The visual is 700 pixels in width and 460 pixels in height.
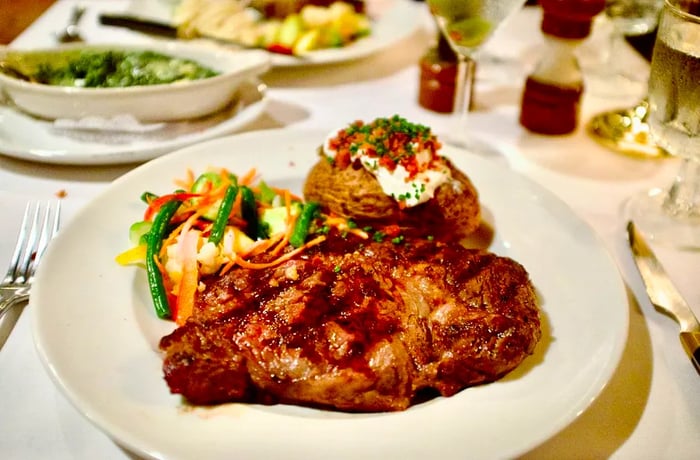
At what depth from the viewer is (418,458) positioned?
4.90 feet

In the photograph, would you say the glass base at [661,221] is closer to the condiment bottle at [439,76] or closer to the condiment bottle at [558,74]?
the condiment bottle at [558,74]

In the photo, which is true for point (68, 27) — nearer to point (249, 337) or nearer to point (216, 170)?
point (216, 170)

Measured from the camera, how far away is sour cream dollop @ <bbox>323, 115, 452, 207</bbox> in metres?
2.45

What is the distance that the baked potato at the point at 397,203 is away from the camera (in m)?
2.48

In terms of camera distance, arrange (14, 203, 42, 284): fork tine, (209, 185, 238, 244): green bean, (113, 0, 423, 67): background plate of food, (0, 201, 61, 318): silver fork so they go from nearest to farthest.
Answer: (0, 201, 61, 318): silver fork < (14, 203, 42, 284): fork tine < (209, 185, 238, 244): green bean < (113, 0, 423, 67): background plate of food

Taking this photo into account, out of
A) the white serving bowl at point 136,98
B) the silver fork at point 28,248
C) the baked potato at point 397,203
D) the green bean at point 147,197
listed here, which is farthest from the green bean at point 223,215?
the white serving bowl at point 136,98

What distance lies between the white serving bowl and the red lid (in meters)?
1.63

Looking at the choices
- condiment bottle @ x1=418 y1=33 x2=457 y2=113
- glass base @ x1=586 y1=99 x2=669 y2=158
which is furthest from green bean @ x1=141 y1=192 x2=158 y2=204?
glass base @ x1=586 y1=99 x2=669 y2=158

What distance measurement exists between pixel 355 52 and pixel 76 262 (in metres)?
2.56

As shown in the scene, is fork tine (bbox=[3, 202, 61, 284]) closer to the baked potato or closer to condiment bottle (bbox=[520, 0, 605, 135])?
the baked potato

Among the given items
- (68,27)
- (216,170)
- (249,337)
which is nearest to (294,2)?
(68,27)

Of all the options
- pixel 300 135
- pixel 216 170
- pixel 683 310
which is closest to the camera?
pixel 683 310

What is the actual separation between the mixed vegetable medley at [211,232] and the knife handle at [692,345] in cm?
122

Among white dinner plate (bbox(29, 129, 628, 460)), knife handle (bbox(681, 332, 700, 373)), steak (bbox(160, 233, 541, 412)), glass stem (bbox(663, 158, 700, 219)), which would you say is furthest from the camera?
glass stem (bbox(663, 158, 700, 219))
